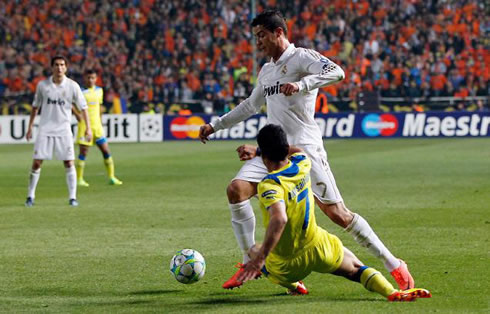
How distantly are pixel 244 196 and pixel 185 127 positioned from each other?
25734 mm

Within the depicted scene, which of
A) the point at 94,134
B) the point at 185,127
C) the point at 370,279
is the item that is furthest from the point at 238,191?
the point at 185,127

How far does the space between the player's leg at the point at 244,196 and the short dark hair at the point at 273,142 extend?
936mm

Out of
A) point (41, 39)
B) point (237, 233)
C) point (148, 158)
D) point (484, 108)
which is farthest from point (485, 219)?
point (41, 39)

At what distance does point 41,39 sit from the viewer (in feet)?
139

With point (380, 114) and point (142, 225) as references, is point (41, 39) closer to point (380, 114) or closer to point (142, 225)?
point (380, 114)

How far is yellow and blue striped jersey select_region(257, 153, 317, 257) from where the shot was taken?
639cm

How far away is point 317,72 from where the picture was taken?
7453 mm

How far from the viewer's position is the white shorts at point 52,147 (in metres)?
14.3

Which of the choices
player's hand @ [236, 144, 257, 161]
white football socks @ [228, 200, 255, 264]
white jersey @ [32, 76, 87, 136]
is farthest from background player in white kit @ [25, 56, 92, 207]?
player's hand @ [236, 144, 257, 161]

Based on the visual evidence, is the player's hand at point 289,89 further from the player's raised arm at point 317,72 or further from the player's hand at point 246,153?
the player's hand at point 246,153

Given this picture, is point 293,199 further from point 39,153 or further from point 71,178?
point 39,153

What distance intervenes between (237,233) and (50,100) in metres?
7.57

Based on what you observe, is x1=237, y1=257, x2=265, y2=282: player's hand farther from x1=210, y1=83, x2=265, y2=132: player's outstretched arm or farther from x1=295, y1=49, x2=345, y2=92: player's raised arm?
x1=210, y1=83, x2=265, y2=132: player's outstretched arm

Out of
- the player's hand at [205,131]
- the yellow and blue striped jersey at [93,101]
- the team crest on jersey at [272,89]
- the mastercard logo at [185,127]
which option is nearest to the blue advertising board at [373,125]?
the mastercard logo at [185,127]
